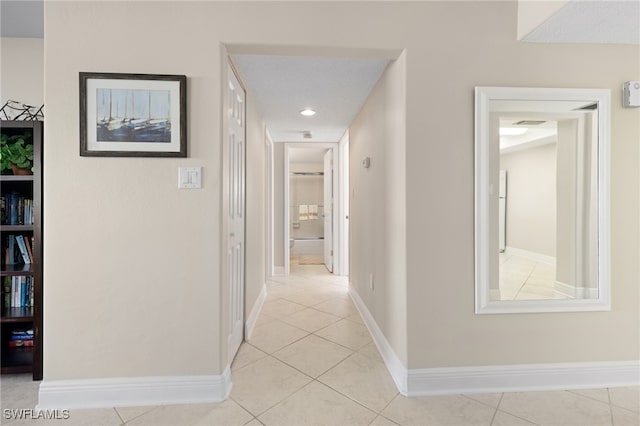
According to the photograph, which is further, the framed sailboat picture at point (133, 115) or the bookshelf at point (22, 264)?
the bookshelf at point (22, 264)

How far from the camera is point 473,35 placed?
1738 millimetres

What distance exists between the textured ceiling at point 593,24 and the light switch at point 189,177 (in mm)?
2019

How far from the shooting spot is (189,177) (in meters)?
1.67

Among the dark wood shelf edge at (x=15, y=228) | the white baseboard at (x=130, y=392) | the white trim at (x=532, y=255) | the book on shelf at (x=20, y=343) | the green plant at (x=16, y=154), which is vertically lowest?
the white baseboard at (x=130, y=392)

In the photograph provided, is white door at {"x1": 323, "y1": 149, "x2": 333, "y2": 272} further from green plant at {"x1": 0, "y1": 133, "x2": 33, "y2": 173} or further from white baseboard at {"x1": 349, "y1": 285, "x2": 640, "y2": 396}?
green plant at {"x1": 0, "y1": 133, "x2": 33, "y2": 173}

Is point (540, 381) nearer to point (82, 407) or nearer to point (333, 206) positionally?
point (82, 407)

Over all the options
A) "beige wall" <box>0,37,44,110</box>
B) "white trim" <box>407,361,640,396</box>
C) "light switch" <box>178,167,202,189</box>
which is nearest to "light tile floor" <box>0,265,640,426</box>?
"white trim" <box>407,361,640,396</box>

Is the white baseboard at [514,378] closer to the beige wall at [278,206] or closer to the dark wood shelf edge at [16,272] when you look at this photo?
the dark wood shelf edge at [16,272]

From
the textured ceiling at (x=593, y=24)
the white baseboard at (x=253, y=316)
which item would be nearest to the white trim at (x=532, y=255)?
the textured ceiling at (x=593, y=24)

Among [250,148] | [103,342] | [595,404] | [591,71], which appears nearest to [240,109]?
[250,148]

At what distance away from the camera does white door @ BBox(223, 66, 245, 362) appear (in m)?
2.01

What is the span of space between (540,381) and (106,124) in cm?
288

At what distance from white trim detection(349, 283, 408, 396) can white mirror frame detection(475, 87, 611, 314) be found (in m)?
0.58

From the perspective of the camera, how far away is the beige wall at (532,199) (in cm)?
186
